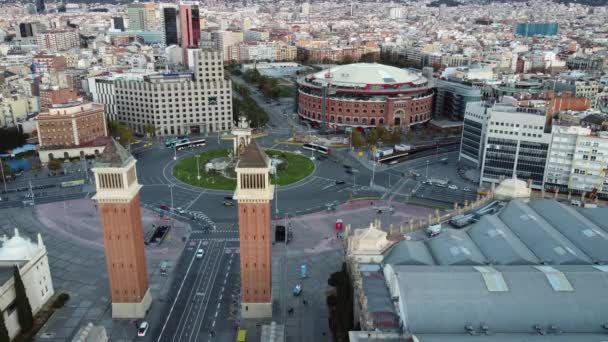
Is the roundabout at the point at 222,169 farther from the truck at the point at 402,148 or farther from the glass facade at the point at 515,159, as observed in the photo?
the glass facade at the point at 515,159

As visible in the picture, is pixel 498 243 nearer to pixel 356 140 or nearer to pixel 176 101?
pixel 356 140

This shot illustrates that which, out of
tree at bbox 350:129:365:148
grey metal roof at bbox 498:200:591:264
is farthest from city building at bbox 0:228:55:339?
tree at bbox 350:129:365:148

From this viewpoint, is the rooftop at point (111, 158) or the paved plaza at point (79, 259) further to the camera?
the paved plaza at point (79, 259)

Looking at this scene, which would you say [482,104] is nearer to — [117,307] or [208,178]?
[208,178]

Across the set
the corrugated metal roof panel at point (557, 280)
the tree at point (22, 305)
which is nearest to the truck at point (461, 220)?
the corrugated metal roof panel at point (557, 280)

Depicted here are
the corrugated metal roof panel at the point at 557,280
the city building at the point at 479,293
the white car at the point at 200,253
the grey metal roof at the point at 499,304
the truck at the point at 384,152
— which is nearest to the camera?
the city building at the point at 479,293

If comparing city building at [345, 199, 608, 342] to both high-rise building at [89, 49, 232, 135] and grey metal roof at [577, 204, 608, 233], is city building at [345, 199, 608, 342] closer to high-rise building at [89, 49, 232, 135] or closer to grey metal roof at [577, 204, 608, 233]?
grey metal roof at [577, 204, 608, 233]
